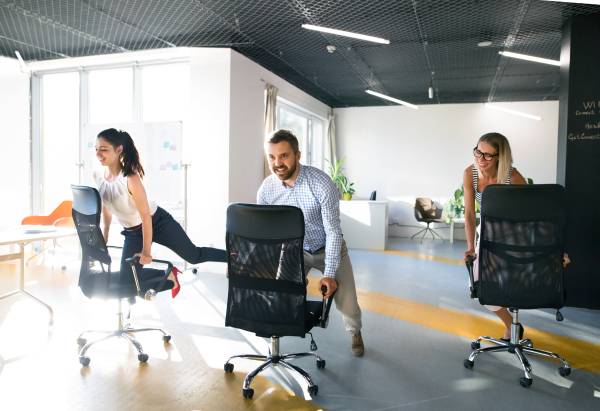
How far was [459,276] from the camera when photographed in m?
5.11

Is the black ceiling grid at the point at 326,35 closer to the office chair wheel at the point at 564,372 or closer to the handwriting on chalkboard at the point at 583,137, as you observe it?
the handwriting on chalkboard at the point at 583,137

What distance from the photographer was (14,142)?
602cm

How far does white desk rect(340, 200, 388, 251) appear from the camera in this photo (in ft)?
23.4

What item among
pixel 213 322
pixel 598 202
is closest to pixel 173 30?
pixel 213 322

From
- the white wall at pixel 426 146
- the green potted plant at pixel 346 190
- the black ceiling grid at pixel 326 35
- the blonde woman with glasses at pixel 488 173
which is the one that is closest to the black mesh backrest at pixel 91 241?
the blonde woman with glasses at pixel 488 173

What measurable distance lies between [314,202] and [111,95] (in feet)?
17.1

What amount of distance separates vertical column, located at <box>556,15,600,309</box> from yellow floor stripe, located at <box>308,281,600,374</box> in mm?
1158

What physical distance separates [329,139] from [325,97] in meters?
1.05

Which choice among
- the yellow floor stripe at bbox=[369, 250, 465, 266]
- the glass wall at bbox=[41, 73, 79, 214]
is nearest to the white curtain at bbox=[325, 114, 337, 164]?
the yellow floor stripe at bbox=[369, 250, 465, 266]

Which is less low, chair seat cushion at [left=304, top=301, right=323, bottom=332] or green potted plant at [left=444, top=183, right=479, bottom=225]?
green potted plant at [left=444, top=183, right=479, bottom=225]

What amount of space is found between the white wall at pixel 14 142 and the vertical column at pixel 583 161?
24.0 ft

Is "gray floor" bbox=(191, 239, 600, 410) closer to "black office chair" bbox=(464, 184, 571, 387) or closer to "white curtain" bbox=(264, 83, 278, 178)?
"black office chair" bbox=(464, 184, 571, 387)

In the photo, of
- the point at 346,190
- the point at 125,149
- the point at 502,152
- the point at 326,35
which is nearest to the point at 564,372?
Result: the point at 502,152

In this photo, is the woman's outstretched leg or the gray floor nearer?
the gray floor
